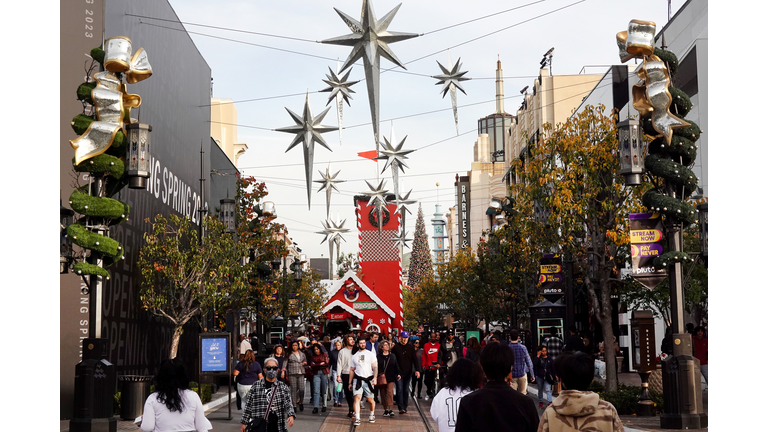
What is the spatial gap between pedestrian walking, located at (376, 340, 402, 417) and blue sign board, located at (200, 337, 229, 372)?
3.61 meters

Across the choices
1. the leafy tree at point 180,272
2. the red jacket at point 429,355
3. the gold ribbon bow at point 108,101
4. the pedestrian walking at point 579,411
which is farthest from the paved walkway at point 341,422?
the pedestrian walking at point 579,411

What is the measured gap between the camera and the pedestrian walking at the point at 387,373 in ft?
64.8

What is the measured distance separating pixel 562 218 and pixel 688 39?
15161mm

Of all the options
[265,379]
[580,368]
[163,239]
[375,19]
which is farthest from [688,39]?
[580,368]

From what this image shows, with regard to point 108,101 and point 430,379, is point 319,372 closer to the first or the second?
point 430,379

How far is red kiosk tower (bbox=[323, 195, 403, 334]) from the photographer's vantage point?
59.9 meters

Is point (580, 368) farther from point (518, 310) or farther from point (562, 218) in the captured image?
point (518, 310)

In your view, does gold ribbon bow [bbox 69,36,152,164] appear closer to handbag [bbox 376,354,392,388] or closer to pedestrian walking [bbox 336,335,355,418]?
pedestrian walking [bbox 336,335,355,418]

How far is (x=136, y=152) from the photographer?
15.8 metres

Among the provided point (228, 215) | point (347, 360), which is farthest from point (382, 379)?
point (228, 215)

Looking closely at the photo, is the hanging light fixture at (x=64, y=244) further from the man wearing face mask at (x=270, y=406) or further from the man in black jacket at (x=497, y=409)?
the man in black jacket at (x=497, y=409)

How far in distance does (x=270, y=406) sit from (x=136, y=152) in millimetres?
7575

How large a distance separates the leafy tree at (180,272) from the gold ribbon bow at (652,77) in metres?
13.1

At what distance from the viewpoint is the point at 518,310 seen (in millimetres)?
44438
